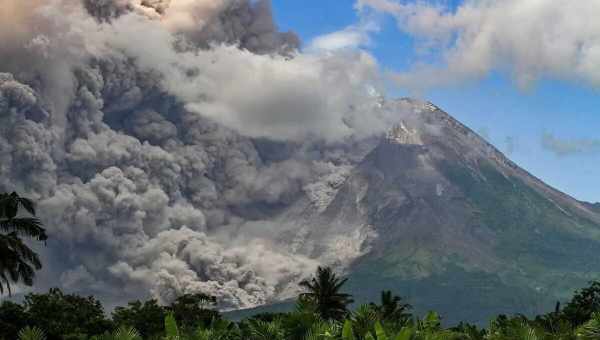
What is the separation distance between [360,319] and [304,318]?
2454mm

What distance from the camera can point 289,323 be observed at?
26562mm

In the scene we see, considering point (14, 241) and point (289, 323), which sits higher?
point (14, 241)

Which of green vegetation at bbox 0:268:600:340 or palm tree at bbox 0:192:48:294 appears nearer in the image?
green vegetation at bbox 0:268:600:340

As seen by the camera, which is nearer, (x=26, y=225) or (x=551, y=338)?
(x=551, y=338)

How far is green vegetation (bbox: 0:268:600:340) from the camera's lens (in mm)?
25891

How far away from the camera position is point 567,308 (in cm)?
10369

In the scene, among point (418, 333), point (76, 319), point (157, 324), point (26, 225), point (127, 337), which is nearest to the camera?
point (418, 333)

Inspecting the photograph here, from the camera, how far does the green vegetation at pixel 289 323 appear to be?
25891 mm

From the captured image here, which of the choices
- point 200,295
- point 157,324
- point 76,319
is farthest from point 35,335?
point 200,295

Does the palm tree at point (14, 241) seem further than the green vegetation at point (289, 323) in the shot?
Yes

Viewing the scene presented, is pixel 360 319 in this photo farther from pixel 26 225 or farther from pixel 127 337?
pixel 26 225

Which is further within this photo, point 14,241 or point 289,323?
point 14,241

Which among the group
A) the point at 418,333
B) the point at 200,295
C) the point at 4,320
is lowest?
the point at 418,333

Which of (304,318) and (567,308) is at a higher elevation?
(567,308)
